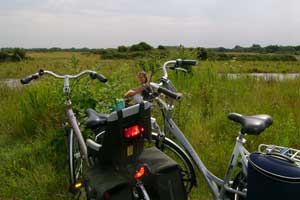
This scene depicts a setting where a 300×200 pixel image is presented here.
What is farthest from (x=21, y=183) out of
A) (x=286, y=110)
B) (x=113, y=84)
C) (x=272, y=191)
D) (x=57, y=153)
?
(x=286, y=110)

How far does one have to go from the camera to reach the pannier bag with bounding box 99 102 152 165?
76.1 inches

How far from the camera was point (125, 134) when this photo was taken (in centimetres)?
196

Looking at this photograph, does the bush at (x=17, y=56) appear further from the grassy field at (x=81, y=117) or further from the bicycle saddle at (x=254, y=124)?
the bicycle saddle at (x=254, y=124)

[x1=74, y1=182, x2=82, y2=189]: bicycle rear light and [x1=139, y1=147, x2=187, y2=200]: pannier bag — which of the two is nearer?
[x1=139, y1=147, x2=187, y2=200]: pannier bag

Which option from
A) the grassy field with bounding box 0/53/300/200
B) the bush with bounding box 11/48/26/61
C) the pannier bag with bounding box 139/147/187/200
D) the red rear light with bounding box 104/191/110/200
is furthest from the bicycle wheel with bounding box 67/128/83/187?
the bush with bounding box 11/48/26/61

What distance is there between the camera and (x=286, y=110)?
18.2 feet

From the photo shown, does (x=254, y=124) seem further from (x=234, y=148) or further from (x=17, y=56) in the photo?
(x=17, y=56)

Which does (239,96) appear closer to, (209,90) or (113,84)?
(209,90)

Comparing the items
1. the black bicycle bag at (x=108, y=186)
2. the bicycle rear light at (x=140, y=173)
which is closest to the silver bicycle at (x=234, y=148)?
the bicycle rear light at (x=140, y=173)

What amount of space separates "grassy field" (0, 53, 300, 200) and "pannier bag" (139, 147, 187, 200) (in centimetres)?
105

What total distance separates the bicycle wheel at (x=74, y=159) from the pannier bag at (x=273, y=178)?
5.29 feet

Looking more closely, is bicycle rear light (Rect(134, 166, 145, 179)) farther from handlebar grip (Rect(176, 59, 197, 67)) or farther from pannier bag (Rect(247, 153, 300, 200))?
handlebar grip (Rect(176, 59, 197, 67))

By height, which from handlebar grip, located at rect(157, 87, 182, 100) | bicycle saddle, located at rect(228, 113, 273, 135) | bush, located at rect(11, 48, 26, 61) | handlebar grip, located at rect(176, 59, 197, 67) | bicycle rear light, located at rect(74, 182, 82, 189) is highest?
handlebar grip, located at rect(176, 59, 197, 67)

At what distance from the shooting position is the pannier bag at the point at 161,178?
2283mm
